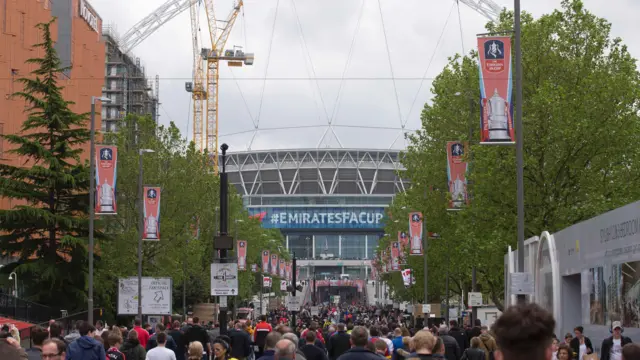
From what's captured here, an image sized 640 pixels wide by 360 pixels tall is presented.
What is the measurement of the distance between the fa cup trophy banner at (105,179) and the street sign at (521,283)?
21.3 metres

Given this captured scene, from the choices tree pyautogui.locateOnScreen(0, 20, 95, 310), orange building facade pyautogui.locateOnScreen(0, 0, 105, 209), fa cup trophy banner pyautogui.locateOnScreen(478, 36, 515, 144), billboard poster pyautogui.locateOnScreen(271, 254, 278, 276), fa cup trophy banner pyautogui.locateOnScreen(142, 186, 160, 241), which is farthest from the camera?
billboard poster pyautogui.locateOnScreen(271, 254, 278, 276)

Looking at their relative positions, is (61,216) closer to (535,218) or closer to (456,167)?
(456,167)

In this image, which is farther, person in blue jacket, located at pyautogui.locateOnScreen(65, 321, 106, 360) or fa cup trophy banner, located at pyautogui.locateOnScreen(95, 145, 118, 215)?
fa cup trophy banner, located at pyautogui.locateOnScreen(95, 145, 118, 215)

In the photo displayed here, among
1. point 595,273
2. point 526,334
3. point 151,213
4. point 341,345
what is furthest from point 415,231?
point 526,334

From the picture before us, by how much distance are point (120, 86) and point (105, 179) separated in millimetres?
113198

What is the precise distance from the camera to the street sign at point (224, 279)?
89.7ft

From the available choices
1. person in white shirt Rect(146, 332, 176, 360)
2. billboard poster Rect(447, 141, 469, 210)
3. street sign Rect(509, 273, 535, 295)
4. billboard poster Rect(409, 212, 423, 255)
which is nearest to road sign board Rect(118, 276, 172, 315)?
billboard poster Rect(409, 212, 423, 255)

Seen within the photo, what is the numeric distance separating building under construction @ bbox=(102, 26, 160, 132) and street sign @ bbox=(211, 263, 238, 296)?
123 meters

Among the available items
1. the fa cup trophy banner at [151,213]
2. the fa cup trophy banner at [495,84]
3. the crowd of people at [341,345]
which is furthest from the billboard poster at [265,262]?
the fa cup trophy banner at [495,84]

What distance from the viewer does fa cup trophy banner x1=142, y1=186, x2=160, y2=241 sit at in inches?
1887

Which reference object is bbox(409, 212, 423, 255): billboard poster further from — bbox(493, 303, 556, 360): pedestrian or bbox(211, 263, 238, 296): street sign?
bbox(493, 303, 556, 360): pedestrian

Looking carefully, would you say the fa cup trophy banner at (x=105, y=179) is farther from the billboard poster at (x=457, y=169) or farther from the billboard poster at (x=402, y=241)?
the billboard poster at (x=402, y=241)

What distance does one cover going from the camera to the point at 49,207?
168 feet

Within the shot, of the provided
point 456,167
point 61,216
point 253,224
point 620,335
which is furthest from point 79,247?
point 253,224
